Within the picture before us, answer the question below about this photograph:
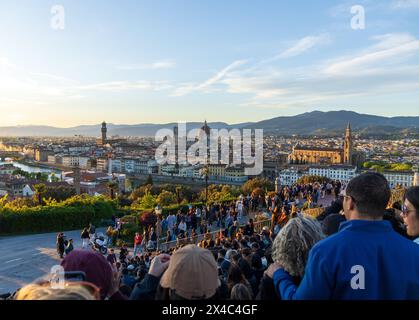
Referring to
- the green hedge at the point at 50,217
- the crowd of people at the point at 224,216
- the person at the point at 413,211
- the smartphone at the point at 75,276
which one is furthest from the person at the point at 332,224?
the green hedge at the point at 50,217

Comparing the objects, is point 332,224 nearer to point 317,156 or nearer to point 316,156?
point 317,156

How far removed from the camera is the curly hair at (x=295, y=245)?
7.50ft

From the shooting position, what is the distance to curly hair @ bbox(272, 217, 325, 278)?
2.29 meters

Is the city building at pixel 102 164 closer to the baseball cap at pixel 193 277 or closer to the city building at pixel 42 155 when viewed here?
the city building at pixel 42 155

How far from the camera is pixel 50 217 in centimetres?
1703

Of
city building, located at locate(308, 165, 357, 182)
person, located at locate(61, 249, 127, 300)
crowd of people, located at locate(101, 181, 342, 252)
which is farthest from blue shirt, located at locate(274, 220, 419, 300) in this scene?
city building, located at locate(308, 165, 357, 182)

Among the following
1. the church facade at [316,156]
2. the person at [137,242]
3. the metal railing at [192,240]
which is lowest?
the church facade at [316,156]

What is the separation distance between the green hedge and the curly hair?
52.9 feet

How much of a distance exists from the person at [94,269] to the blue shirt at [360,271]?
2.95ft

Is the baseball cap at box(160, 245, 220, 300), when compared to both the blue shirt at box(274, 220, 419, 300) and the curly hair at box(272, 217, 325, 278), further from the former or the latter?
the curly hair at box(272, 217, 325, 278)

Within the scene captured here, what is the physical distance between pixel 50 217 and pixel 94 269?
16024 millimetres

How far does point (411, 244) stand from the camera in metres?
1.96

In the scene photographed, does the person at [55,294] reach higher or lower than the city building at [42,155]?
higher
